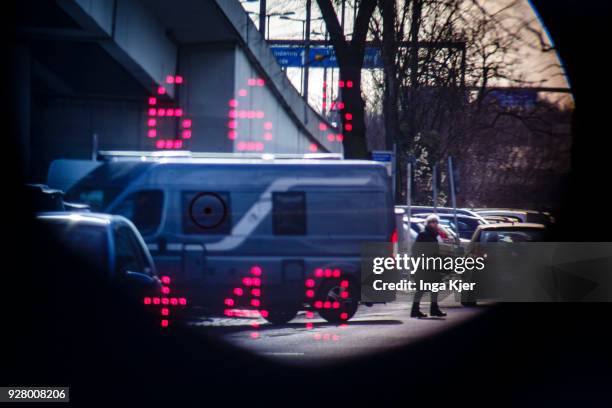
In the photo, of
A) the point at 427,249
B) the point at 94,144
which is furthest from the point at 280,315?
the point at 94,144

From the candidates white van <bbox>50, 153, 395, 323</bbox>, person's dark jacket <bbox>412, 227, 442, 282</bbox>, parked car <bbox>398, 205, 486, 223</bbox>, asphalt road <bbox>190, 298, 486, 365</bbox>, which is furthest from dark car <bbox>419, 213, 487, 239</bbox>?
white van <bbox>50, 153, 395, 323</bbox>

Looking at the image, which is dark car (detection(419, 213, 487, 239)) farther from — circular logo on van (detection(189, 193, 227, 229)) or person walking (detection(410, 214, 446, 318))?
circular logo on van (detection(189, 193, 227, 229))

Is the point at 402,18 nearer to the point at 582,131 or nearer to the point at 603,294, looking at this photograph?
the point at 582,131

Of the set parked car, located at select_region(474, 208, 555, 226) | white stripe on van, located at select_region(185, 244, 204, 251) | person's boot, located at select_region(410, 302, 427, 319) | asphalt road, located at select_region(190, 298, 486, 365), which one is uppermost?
parked car, located at select_region(474, 208, 555, 226)

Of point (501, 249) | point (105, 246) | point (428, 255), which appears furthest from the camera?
point (428, 255)

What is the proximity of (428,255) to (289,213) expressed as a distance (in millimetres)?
1715

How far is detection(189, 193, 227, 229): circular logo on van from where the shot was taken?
6824 mm

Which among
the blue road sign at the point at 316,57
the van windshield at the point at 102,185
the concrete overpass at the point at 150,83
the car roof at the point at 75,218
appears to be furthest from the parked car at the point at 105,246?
the blue road sign at the point at 316,57

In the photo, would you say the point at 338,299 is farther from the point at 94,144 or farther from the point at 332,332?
the point at 94,144

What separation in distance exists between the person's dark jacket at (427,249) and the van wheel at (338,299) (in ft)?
1.57

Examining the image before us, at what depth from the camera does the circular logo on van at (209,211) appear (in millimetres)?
6824

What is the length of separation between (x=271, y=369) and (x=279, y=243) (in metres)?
1.74

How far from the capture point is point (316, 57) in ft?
25.5

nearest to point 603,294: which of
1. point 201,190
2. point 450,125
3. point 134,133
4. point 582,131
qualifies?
point 582,131
